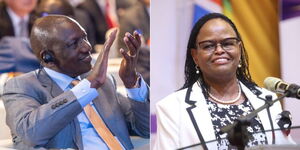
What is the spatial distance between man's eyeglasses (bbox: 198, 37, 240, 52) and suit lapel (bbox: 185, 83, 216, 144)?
0.24 m

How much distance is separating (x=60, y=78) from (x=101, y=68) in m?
0.27

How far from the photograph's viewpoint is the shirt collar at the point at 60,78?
101 inches

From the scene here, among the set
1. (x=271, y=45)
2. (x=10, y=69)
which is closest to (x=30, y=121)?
(x=10, y=69)

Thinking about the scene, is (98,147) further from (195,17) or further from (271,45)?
(271,45)

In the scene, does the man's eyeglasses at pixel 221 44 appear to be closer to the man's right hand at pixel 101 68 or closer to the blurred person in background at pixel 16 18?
the man's right hand at pixel 101 68

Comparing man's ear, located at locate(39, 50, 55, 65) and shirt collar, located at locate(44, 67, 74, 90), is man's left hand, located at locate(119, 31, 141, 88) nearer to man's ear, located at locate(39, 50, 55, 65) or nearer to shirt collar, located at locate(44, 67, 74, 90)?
shirt collar, located at locate(44, 67, 74, 90)

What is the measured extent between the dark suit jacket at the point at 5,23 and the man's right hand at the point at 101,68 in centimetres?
48

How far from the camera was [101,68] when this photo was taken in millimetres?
2641

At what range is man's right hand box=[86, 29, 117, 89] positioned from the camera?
8.59 feet

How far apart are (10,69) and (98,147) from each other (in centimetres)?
75

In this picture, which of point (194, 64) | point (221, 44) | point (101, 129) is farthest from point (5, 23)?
point (221, 44)

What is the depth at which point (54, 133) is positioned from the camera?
2508 mm

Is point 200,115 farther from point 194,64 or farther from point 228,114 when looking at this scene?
point 194,64

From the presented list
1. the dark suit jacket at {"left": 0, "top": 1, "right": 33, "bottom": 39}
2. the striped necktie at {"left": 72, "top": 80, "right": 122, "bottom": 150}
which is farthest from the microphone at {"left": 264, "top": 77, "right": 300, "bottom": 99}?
the dark suit jacket at {"left": 0, "top": 1, "right": 33, "bottom": 39}
